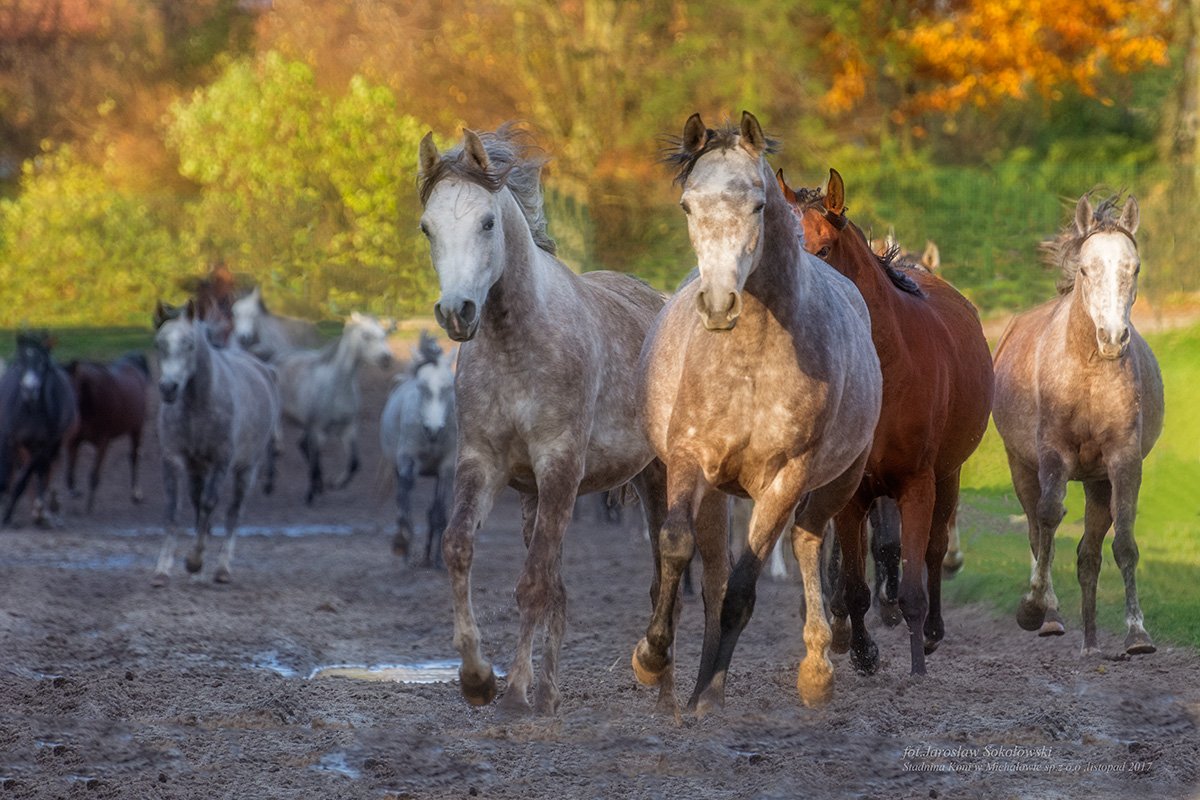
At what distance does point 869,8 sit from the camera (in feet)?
86.1

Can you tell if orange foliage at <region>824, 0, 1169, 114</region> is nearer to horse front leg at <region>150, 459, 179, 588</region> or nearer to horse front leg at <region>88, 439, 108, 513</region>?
horse front leg at <region>88, 439, 108, 513</region>

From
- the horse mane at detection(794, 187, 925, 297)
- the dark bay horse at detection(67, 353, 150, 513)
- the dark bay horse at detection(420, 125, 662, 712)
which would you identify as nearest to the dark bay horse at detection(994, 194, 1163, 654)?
the horse mane at detection(794, 187, 925, 297)

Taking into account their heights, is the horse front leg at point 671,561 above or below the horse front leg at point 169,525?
above

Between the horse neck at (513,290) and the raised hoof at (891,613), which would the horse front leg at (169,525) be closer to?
the raised hoof at (891,613)

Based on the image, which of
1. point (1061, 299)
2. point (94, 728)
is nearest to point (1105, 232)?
point (1061, 299)

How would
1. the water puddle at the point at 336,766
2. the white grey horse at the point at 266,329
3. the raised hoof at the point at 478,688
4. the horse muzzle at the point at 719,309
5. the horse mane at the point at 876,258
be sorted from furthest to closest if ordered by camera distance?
1. the white grey horse at the point at 266,329
2. the horse mane at the point at 876,258
3. the raised hoof at the point at 478,688
4. the water puddle at the point at 336,766
5. the horse muzzle at the point at 719,309

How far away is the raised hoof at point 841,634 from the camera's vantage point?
295 inches

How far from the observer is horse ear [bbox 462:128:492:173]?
635 centimetres

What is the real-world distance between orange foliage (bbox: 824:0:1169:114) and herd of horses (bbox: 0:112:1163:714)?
51.9 feet

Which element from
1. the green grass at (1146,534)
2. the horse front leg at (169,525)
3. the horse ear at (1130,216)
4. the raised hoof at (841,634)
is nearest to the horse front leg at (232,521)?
the horse front leg at (169,525)

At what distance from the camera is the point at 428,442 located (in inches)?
557

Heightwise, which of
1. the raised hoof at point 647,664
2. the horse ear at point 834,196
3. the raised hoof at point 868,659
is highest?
the horse ear at point 834,196

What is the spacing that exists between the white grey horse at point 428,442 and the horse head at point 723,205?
8234 mm

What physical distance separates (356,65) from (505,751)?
26.9 metres
